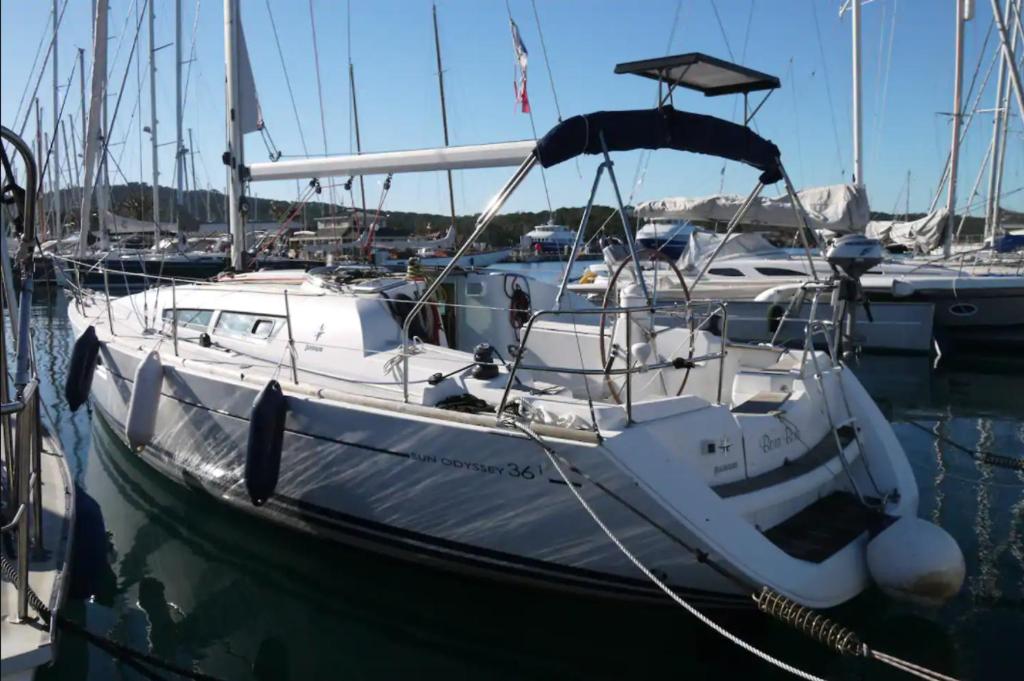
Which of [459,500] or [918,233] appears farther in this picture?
[918,233]

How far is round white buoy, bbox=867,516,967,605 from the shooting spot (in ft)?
16.5

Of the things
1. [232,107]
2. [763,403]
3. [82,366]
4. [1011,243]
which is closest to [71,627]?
[763,403]

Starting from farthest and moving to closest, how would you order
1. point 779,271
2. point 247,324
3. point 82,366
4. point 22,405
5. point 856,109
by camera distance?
A: 1. point 856,109
2. point 779,271
3. point 82,366
4. point 247,324
5. point 22,405

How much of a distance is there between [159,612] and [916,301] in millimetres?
15643

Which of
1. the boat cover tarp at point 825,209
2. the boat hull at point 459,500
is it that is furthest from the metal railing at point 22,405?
the boat cover tarp at point 825,209

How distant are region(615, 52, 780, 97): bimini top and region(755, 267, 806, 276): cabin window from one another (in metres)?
12.7

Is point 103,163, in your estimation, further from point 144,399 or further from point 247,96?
point 144,399

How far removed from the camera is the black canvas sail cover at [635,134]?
562 cm

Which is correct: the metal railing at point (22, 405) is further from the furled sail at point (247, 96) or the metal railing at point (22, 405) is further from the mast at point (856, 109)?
the mast at point (856, 109)

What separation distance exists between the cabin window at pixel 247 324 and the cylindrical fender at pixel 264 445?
183cm

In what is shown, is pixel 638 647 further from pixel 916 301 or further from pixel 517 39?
pixel 916 301

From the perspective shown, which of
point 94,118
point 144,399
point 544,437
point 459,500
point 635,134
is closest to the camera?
point 544,437

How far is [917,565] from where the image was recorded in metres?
5.02

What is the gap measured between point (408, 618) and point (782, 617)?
2466 millimetres
